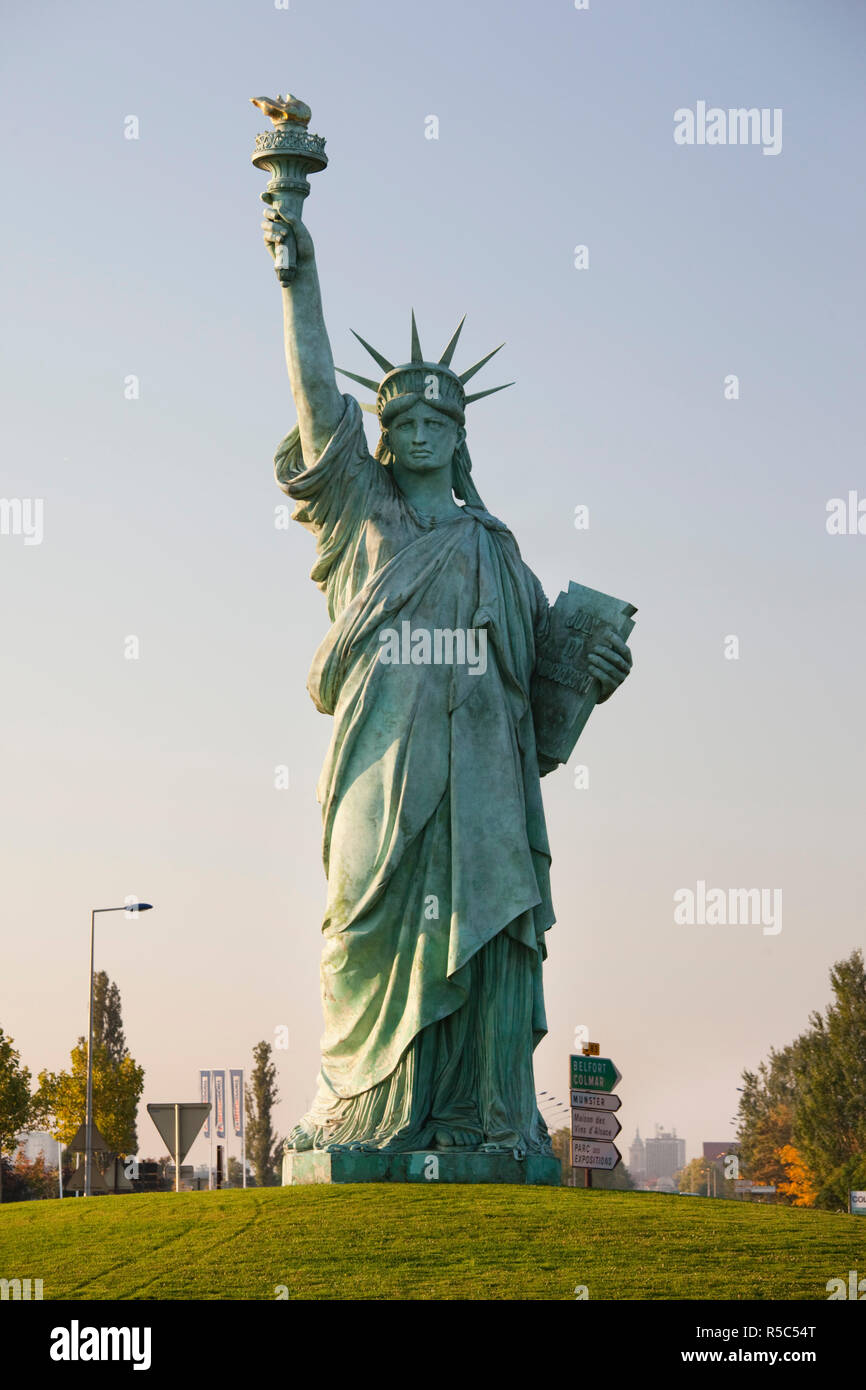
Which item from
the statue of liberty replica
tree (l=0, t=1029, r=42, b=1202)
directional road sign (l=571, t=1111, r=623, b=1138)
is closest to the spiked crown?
the statue of liberty replica

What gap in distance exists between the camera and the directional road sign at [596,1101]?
24.2 m

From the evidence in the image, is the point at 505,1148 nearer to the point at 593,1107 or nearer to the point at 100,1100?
the point at 593,1107

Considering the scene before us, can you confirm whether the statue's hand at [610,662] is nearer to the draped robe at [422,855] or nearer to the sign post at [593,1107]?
the draped robe at [422,855]

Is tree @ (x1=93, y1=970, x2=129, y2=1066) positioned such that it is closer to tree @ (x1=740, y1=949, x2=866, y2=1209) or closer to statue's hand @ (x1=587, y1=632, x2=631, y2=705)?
tree @ (x1=740, y1=949, x2=866, y2=1209)

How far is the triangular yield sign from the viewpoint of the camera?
1798cm

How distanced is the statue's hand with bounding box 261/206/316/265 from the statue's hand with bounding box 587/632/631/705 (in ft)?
14.1

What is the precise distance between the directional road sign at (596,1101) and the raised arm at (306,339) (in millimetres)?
10989

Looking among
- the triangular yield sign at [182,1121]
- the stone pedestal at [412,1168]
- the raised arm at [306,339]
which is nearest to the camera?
the stone pedestal at [412,1168]

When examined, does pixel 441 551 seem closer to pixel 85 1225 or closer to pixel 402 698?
pixel 402 698

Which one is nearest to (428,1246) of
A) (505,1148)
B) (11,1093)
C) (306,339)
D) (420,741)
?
(505,1148)

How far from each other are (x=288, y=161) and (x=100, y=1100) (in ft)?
142
